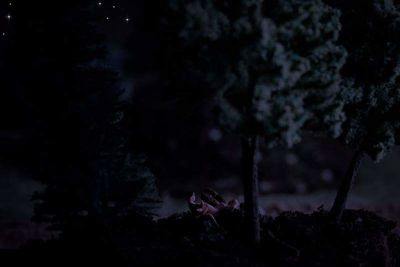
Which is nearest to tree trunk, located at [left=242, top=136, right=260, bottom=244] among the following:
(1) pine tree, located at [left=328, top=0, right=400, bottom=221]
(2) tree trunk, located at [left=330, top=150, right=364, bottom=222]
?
(1) pine tree, located at [left=328, top=0, right=400, bottom=221]

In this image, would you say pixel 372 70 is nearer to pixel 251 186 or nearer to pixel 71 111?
pixel 251 186

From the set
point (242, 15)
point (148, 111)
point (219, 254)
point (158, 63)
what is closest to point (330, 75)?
point (242, 15)

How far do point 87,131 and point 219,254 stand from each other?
161 inches

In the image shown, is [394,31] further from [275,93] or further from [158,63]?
[158,63]

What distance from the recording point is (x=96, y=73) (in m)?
9.62

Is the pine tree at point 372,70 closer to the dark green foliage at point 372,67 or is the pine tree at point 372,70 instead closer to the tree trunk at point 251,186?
the dark green foliage at point 372,67

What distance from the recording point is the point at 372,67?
8609 millimetres

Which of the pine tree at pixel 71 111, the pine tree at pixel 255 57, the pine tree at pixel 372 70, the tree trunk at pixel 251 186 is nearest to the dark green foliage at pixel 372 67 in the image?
the pine tree at pixel 372 70

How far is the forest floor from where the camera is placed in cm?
837

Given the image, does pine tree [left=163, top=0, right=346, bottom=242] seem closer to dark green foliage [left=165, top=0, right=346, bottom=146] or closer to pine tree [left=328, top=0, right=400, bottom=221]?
dark green foliage [left=165, top=0, right=346, bottom=146]

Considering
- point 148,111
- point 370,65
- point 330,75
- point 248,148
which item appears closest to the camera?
point 330,75

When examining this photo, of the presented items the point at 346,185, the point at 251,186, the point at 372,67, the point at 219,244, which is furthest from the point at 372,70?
the point at 219,244

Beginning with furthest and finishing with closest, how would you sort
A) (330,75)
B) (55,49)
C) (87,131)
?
(87,131), (55,49), (330,75)

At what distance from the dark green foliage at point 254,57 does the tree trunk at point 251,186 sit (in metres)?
1.08
